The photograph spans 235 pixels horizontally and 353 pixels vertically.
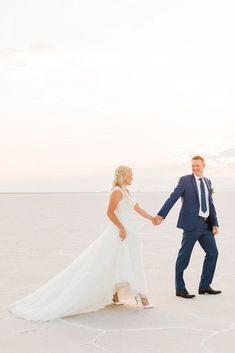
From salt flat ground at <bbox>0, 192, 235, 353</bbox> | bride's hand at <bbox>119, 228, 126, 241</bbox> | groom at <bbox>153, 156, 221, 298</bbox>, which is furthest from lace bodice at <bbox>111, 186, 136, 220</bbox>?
salt flat ground at <bbox>0, 192, 235, 353</bbox>

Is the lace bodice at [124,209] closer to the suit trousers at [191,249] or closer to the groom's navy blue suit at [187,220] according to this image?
the groom's navy blue suit at [187,220]

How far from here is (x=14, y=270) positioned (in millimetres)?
7457

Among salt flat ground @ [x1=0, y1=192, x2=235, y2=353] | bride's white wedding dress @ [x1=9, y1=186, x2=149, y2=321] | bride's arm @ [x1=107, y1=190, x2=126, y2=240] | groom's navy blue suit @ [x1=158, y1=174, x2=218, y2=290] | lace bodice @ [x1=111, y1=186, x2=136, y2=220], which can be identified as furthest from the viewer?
groom's navy blue suit @ [x1=158, y1=174, x2=218, y2=290]

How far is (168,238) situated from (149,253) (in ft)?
9.65

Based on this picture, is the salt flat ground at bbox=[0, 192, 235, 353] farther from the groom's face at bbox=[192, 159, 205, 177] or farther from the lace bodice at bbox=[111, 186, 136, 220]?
the groom's face at bbox=[192, 159, 205, 177]

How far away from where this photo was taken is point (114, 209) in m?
5.09

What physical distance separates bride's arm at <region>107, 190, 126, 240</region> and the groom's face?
115 centimetres

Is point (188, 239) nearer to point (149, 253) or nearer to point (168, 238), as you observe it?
point (149, 253)

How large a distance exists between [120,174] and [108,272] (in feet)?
3.08

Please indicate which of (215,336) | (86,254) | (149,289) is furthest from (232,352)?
(149,289)

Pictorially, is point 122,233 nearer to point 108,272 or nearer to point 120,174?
point 108,272

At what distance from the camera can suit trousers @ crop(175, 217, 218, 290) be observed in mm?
5781

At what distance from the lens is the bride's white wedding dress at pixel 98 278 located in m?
4.90

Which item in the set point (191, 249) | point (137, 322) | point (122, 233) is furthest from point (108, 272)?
point (191, 249)
